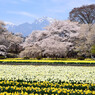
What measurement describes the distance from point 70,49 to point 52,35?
183 inches

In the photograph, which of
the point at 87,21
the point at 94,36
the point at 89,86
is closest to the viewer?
the point at 89,86

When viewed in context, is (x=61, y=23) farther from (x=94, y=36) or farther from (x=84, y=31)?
(x=94, y=36)

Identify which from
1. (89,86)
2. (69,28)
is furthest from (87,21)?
(89,86)

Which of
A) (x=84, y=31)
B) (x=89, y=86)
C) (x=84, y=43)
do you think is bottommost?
(x=89, y=86)

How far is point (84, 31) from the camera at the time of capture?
116ft

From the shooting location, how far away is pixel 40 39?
38.6 metres

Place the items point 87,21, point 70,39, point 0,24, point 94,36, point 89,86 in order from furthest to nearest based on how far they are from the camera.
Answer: point 87,21 < point 0,24 < point 70,39 < point 94,36 < point 89,86

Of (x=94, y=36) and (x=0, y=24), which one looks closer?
(x=94, y=36)

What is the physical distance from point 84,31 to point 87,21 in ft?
59.3

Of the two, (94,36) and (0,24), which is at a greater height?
(0,24)

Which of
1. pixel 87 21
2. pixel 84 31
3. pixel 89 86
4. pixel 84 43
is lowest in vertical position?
pixel 89 86

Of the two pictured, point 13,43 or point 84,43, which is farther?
point 13,43

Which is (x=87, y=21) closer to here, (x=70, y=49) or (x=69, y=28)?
(x=69, y=28)

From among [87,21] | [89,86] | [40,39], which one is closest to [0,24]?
[40,39]
